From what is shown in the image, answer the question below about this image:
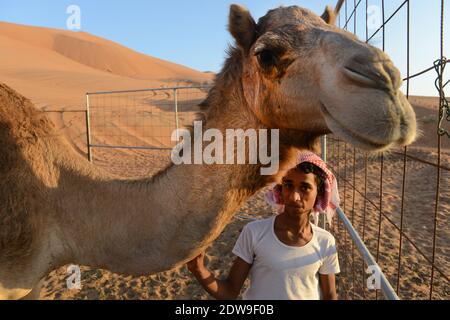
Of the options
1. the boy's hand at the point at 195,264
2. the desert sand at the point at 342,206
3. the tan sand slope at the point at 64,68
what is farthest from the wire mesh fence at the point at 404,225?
the tan sand slope at the point at 64,68

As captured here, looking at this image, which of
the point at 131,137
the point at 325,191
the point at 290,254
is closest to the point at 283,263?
the point at 290,254

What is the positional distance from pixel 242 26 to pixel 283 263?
1.41m

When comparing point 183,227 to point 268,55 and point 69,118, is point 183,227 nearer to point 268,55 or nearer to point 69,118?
point 268,55

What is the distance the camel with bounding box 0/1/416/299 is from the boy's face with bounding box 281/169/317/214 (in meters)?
0.20

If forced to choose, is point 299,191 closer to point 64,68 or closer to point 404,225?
point 404,225

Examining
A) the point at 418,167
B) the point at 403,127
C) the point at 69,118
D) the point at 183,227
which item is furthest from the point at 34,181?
the point at 69,118

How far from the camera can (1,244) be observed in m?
2.18

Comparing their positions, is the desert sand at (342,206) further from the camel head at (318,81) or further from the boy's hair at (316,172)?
the camel head at (318,81)

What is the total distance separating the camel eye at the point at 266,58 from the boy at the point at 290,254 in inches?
24.9

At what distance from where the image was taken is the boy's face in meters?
2.15

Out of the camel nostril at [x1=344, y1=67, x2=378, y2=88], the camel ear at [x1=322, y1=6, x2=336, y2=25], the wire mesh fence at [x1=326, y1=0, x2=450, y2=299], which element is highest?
the camel ear at [x1=322, y1=6, x2=336, y2=25]

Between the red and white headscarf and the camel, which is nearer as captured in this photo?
the camel

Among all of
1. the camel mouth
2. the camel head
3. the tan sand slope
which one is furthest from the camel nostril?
the tan sand slope

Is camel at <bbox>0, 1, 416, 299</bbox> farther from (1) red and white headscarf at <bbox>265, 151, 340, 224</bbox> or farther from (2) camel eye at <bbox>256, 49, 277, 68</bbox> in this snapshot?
(1) red and white headscarf at <bbox>265, 151, 340, 224</bbox>
